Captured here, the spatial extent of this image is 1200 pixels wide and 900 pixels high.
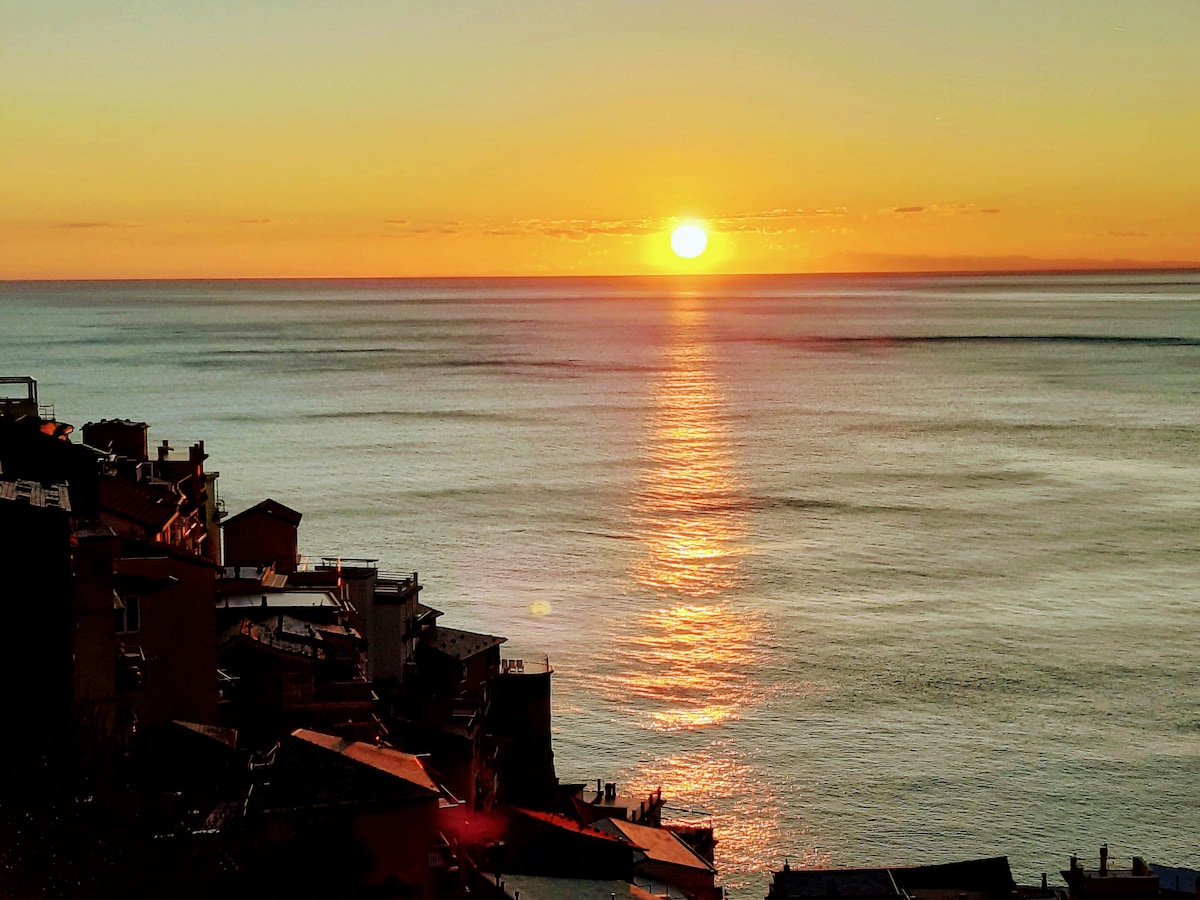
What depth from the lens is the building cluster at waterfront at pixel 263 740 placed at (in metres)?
17.7

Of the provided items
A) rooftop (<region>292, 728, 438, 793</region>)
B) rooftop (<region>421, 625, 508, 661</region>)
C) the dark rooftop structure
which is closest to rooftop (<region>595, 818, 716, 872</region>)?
the dark rooftop structure

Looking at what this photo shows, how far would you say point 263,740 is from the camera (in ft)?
78.3

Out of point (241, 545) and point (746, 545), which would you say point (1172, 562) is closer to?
point (746, 545)

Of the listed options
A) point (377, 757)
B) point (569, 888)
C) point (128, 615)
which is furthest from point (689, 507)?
point (377, 757)

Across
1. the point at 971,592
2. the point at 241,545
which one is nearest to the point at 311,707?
Answer: the point at 241,545

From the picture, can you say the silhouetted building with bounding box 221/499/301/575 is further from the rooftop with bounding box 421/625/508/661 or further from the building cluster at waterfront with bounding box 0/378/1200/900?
the rooftop with bounding box 421/625/508/661

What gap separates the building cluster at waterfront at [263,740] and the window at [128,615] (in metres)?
0.04

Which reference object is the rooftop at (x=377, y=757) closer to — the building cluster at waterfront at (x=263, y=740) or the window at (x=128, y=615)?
the building cluster at waterfront at (x=263, y=740)

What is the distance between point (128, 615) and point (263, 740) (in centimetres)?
282

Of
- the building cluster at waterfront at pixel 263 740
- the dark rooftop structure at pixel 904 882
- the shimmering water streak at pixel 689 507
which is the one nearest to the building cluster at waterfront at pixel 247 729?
the building cluster at waterfront at pixel 263 740

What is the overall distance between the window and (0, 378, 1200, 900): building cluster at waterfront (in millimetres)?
40

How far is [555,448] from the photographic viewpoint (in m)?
109

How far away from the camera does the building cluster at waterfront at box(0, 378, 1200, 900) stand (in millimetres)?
17703

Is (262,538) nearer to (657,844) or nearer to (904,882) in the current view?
(657,844)
